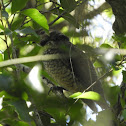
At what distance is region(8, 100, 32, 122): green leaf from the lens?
1.21 meters

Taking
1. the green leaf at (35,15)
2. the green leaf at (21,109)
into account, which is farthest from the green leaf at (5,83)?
the green leaf at (35,15)

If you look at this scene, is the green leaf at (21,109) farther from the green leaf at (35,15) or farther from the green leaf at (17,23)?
the green leaf at (17,23)

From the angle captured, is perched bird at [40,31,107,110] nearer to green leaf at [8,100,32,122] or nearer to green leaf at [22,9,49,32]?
green leaf at [22,9,49,32]

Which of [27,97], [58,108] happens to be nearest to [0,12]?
[27,97]

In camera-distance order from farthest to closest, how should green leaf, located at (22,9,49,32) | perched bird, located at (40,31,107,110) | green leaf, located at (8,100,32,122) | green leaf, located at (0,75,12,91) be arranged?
perched bird, located at (40,31,107,110) → green leaf, located at (22,9,49,32) → green leaf, located at (0,75,12,91) → green leaf, located at (8,100,32,122)

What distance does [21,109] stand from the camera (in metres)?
1.25

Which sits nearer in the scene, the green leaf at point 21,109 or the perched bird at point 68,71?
the green leaf at point 21,109

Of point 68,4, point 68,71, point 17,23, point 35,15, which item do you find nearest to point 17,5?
point 35,15

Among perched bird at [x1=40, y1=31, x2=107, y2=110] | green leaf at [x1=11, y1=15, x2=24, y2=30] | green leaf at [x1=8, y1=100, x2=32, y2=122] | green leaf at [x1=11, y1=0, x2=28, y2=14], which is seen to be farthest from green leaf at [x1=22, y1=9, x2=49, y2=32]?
perched bird at [x1=40, y1=31, x2=107, y2=110]

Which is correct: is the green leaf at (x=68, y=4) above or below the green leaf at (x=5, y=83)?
above

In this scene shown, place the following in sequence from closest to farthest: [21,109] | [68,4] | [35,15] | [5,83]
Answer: [21,109]
[5,83]
[35,15]
[68,4]

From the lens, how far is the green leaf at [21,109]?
1209 millimetres

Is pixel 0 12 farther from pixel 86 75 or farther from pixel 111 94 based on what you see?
pixel 86 75

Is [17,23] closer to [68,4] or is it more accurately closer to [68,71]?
[68,4]
